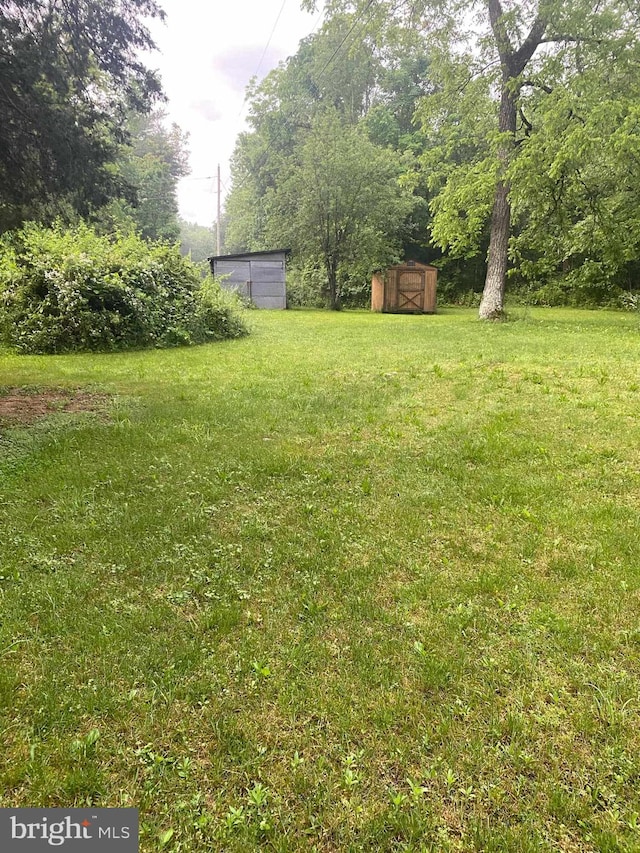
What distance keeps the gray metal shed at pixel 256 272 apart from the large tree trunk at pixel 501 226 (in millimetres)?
11216

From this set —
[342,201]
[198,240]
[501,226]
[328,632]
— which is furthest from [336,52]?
[198,240]

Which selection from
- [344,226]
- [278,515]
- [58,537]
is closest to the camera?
[58,537]

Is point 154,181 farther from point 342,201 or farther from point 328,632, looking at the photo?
point 328,632

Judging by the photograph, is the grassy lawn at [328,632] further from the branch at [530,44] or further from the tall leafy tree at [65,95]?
the branch at [530,44]

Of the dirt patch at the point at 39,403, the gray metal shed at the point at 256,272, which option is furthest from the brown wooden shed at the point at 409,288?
the dirt patch at the point at 39,403

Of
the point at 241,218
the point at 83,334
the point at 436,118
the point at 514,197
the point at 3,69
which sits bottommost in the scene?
the point at 83,334

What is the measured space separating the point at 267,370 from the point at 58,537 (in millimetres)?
4821

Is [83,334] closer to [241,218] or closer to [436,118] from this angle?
[436,118]

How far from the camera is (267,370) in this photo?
727 centimetres

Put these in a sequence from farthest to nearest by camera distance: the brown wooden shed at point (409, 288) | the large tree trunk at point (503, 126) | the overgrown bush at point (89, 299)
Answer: the brown wooden shed at point (409, 288) → the large tree trunk at point (503, 126) → the overgrown bush at point (89, 299)

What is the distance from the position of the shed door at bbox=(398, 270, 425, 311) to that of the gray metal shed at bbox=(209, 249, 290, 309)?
574 cm

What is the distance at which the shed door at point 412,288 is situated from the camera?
798 inches

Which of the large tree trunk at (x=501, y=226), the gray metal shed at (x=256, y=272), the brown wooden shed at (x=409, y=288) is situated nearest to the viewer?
the large tree trunk at (x=501, y=226)

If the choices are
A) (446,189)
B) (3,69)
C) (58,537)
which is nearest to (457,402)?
(58,537)
